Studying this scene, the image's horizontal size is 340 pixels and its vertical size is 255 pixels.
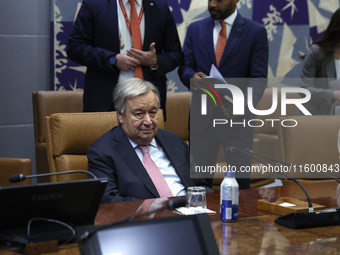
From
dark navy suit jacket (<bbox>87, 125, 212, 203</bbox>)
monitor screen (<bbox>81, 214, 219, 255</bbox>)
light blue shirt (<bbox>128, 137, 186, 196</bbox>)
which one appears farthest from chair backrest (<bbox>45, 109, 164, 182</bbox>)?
monitor screen (<bbox>81, 214, 219, 255</bbox>)

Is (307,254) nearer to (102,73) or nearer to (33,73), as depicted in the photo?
(102,73)

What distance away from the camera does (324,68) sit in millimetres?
3586

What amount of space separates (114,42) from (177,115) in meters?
1.46

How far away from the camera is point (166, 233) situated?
1.42 meters

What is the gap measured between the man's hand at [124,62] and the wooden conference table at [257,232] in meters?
A: 1.17

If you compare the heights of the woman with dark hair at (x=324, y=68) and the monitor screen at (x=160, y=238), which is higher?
the woman with dark hair at (x=324, y=68)

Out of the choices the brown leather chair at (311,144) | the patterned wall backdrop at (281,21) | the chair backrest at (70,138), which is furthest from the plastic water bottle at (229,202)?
the patterned wall backdrop at (281,21)

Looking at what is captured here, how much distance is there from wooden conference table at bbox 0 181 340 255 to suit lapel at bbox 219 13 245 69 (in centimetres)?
130

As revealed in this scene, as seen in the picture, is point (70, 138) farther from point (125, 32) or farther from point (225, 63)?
point (225, 63)

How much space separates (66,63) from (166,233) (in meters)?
3.84

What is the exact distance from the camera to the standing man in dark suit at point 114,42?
3275 millimetres

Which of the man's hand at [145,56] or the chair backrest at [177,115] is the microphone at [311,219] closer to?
the man's hand at [145,56]

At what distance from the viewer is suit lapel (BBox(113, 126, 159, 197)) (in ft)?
8.24

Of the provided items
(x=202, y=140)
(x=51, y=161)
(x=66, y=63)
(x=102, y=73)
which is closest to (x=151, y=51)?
(x=102, y=73)
